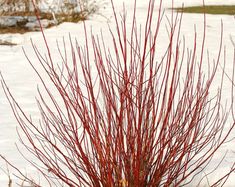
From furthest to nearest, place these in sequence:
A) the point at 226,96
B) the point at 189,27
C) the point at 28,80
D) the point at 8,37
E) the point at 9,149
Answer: the point at 189,27
the point at 8,37
the point at 28,80
the point at 226,96
the point at 9,149

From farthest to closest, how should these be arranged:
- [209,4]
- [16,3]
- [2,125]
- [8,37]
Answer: [209,4], [16,3], [8,37], [2,125]

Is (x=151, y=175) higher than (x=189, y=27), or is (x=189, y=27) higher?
(x=151, y=175)

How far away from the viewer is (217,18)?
12.3 m

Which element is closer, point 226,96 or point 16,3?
point 226,96

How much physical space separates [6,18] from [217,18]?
4.99 m

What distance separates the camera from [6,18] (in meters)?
11.7

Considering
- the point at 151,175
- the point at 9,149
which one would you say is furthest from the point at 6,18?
the point at 151,175

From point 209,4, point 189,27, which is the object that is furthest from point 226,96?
point 209,4

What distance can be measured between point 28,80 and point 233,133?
3.55 m

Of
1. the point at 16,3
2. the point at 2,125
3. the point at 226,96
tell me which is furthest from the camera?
the point at 16,3

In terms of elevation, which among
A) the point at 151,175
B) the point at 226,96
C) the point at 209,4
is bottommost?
the point at 209,4

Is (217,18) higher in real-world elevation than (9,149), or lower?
lower

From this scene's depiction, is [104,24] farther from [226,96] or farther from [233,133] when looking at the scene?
[233,133]

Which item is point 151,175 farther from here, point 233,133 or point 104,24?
point 104,24
